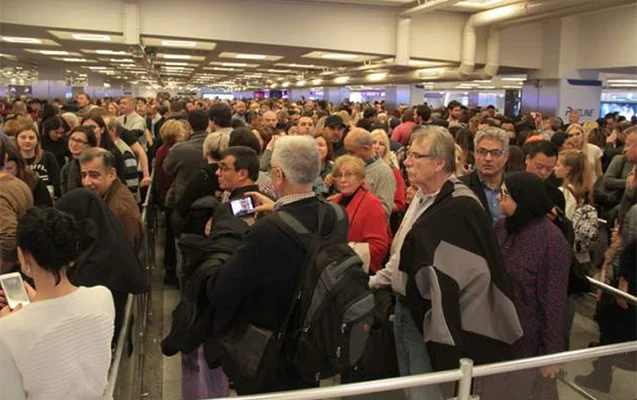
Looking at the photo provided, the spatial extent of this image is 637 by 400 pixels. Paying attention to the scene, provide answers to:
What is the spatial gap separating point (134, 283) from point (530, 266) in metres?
2.07

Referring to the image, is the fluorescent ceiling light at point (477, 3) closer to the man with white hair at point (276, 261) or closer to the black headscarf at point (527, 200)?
the black headscarf at point (527, 200)

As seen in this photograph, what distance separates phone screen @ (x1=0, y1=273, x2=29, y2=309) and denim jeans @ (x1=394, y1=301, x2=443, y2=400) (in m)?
1.70

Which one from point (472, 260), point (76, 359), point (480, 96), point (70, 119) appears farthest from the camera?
point (480, 96)

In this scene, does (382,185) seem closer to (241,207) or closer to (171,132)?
(241,207)

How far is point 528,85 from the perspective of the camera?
47.5 feet

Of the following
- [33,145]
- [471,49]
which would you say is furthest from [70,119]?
[471,49]

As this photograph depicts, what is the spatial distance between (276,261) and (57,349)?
3.02ft

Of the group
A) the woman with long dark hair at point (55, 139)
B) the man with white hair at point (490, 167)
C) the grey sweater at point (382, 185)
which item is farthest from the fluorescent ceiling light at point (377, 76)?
the man with white hair at point (490, 167)

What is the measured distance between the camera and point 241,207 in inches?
123

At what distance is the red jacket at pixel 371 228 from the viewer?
391 cm

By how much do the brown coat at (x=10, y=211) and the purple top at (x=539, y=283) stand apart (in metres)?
2.62

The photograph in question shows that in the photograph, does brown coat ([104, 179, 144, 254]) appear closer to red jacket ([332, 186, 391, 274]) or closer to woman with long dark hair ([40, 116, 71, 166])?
red jacket ([332, 186, 391, 274])

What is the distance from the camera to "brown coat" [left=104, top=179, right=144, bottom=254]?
12.4 feet

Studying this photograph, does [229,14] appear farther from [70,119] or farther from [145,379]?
[145,379]
